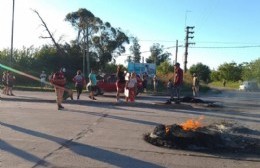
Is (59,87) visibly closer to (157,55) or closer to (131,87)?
(131,87)

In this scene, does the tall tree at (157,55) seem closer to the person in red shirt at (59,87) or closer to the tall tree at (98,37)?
the tall tree at (98,37)

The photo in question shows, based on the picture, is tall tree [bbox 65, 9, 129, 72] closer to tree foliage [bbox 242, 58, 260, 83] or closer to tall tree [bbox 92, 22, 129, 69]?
tall tree [bbox 92, 22, 129, 69]

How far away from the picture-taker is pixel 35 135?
11.3 m

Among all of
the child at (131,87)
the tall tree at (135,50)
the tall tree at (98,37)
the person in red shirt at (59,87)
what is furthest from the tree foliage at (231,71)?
the person in red shirt at (59,87)

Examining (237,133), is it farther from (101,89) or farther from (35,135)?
(101,89)

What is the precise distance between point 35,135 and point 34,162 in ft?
10.1

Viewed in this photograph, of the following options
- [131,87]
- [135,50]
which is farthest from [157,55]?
[131,87]

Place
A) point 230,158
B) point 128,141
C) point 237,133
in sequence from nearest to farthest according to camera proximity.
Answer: point 230,158, point 128,141, point 237,133

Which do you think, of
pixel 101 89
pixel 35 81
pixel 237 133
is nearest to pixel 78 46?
pixel 35 81

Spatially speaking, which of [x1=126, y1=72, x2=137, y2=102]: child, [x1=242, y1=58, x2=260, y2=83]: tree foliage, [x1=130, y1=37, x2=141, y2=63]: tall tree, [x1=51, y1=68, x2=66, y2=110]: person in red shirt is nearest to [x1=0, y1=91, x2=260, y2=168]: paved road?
[x1=51, y1=68, x2=66, y2=110]: person in red shirt

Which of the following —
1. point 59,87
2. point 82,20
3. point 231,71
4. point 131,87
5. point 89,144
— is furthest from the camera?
point 231,71

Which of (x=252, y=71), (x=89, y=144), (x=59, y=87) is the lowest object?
(x=89, y=144)

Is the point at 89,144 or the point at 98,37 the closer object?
the point at 89,144

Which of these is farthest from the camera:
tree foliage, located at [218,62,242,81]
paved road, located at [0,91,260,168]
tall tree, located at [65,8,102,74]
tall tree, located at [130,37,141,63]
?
tree foliage, located at [218,62,242,81]
